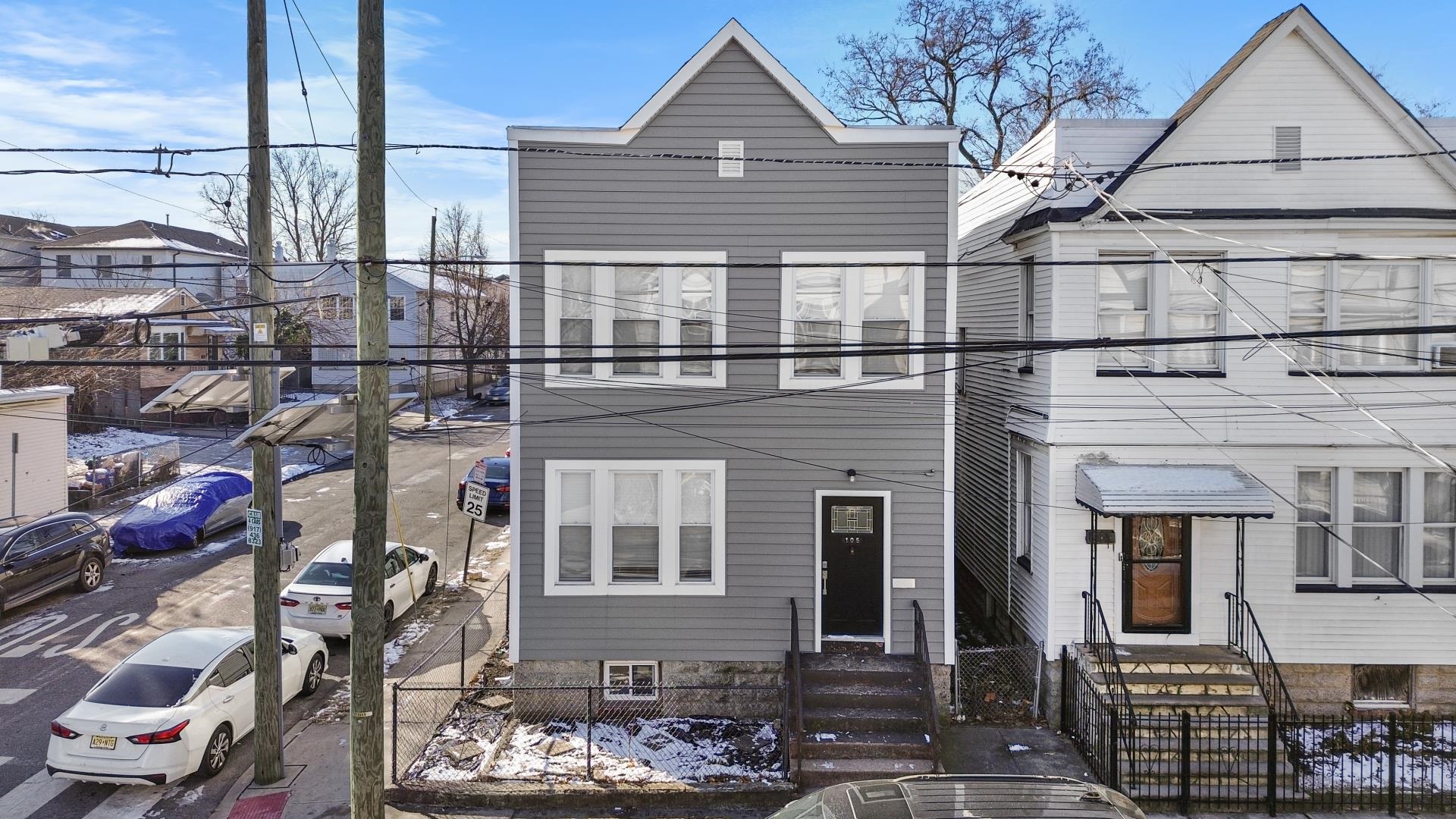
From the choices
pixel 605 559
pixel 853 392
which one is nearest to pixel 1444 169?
pixel 853 392

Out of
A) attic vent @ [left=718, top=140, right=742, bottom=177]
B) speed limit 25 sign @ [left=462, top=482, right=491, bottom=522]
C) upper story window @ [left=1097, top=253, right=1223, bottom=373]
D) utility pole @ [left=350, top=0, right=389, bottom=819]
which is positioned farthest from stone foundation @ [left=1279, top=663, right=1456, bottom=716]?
speed limit 25 sign @ [left=462, top=482, right=491, bottom=522]

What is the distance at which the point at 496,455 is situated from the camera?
35.1 meters

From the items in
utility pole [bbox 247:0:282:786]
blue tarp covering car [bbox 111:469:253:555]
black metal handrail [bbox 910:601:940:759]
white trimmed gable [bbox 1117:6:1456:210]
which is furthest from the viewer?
blue tarp covering car [bbox 111:469:253:555]

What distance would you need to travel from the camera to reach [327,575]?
1603 cm

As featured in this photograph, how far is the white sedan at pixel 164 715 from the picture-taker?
1008 centimetres

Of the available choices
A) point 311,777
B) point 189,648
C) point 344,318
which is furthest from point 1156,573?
point 344,318

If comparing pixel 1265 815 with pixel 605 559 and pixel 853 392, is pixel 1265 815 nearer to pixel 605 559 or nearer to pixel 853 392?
pixel 853 392

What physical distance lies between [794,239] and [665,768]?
22.9 ft

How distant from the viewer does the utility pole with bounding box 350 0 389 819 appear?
817 cm

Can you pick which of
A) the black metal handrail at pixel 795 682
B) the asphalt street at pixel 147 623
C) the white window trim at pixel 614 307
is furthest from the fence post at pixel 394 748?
the black metal handrail at pixel 795 682

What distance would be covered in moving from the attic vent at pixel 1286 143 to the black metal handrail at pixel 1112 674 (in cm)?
675

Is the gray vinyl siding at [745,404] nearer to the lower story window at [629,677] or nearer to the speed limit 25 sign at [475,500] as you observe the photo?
the lower story window at [629,677]

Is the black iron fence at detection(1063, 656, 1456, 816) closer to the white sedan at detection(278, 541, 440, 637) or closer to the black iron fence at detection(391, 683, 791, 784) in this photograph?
the black iron fence at detection(391, 683, 791, 784)

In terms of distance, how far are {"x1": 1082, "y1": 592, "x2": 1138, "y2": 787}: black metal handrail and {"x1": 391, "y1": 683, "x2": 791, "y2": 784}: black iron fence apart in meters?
4.00
